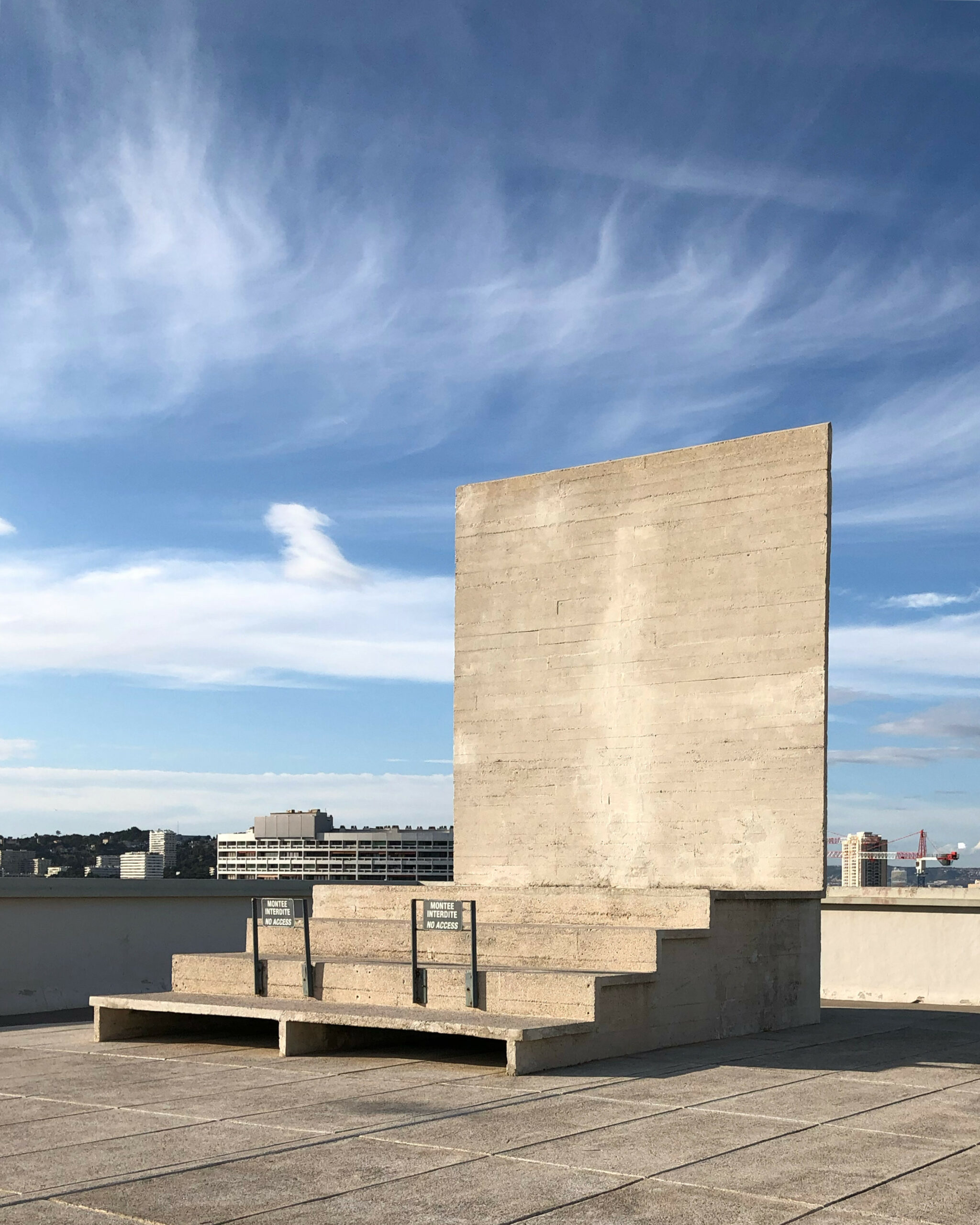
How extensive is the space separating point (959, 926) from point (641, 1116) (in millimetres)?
10685

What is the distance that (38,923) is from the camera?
1562 cm

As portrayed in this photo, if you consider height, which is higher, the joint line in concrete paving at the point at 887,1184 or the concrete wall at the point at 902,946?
the joint line in concrete paving at the point at 887,1184

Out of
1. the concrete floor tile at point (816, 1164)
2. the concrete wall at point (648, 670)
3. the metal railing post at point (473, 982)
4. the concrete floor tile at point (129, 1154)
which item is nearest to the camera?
the concrete floor tile at point (816, 1164)

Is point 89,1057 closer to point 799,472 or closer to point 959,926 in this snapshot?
point 799,472

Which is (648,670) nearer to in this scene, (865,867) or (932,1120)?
(932,1120)

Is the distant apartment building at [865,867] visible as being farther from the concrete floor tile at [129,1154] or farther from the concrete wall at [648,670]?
the concrete floor tile at [129,1154]

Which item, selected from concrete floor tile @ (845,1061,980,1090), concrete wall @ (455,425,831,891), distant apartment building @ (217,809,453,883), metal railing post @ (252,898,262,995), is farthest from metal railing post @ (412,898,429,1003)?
distant apartment building @ (217,809,453,883)

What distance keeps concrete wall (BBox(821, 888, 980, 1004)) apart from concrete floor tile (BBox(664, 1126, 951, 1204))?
10.2 meters

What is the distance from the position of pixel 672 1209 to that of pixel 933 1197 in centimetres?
127

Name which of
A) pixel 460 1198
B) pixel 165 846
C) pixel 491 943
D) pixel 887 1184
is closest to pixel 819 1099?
pixel 887 1184

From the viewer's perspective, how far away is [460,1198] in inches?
230

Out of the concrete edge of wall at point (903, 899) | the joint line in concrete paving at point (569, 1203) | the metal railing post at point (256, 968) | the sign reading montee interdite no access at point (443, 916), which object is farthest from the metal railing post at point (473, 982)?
the concrete edge of wall at point (903, 899)

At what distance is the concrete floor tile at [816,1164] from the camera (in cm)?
604

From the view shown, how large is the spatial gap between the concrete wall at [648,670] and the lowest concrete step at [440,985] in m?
3.93
